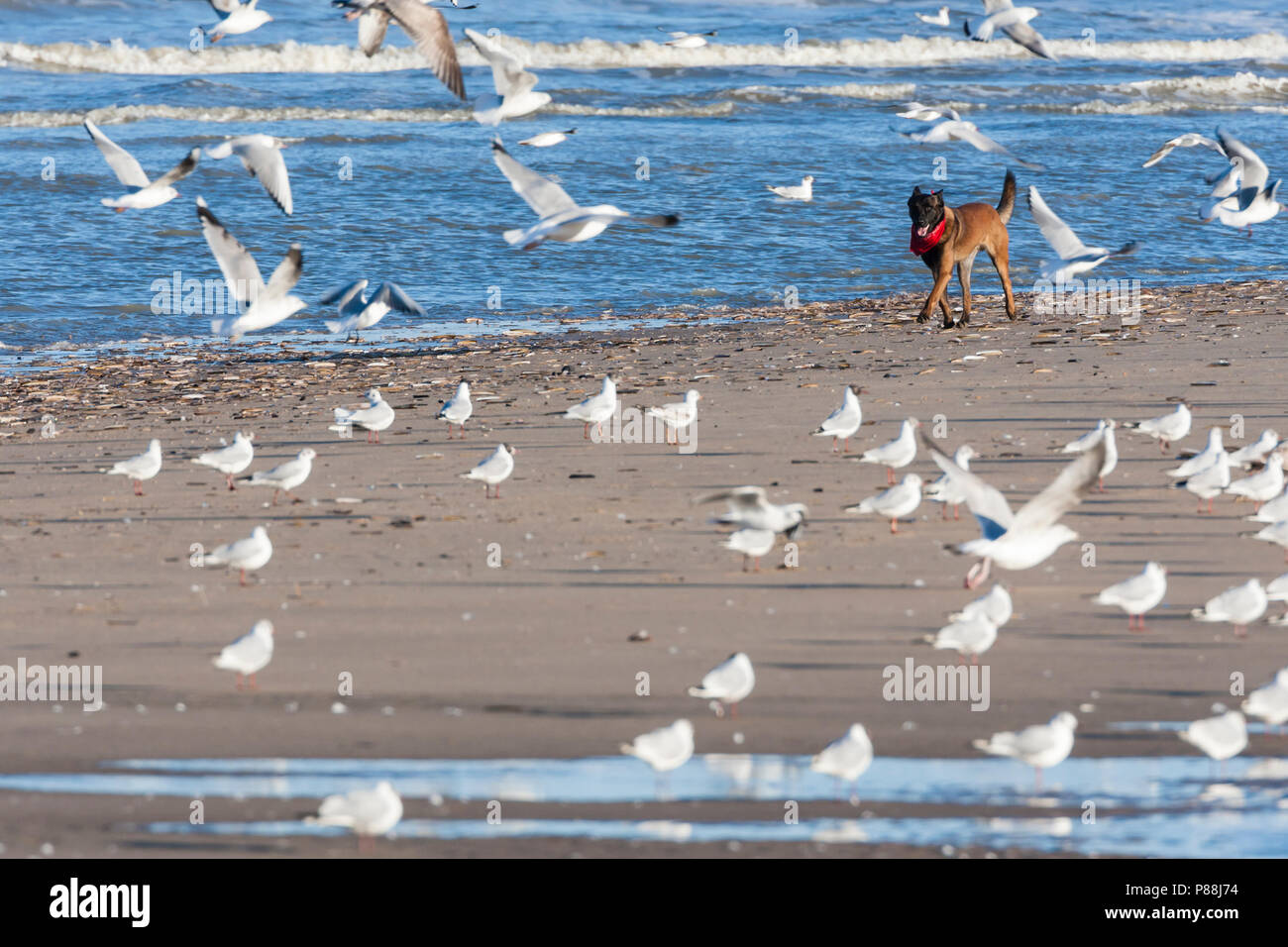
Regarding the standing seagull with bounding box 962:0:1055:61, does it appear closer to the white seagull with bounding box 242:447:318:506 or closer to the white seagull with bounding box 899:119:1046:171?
the white seagull with bounding box 899:119:1046:171

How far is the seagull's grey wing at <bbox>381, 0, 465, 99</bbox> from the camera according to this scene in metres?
9.27

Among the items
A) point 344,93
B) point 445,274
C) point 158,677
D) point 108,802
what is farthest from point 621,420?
point 344,93

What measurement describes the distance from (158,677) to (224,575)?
1115 mm

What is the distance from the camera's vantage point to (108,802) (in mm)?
4566

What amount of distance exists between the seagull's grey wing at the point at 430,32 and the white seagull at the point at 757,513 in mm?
4068

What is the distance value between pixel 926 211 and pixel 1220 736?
8.15 metres

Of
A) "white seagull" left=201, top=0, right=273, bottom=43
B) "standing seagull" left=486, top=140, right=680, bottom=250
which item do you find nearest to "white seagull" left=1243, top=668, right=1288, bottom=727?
"standing seagull" left=486, top=140, right=680, bottom=250

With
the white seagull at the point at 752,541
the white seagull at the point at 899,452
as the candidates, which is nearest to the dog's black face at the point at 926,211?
the white seagull at the point at 899,452

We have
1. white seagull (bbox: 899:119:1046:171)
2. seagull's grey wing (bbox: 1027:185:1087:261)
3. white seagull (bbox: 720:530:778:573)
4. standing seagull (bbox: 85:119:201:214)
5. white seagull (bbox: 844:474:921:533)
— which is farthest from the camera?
white seagull (bbox: 899:119:1046:171)

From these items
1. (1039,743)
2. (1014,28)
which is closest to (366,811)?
(1039,743)

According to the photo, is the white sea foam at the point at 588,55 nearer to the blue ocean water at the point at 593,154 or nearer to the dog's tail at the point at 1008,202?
the blue ocean water at the point at 593,154

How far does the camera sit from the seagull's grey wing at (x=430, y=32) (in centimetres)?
927
